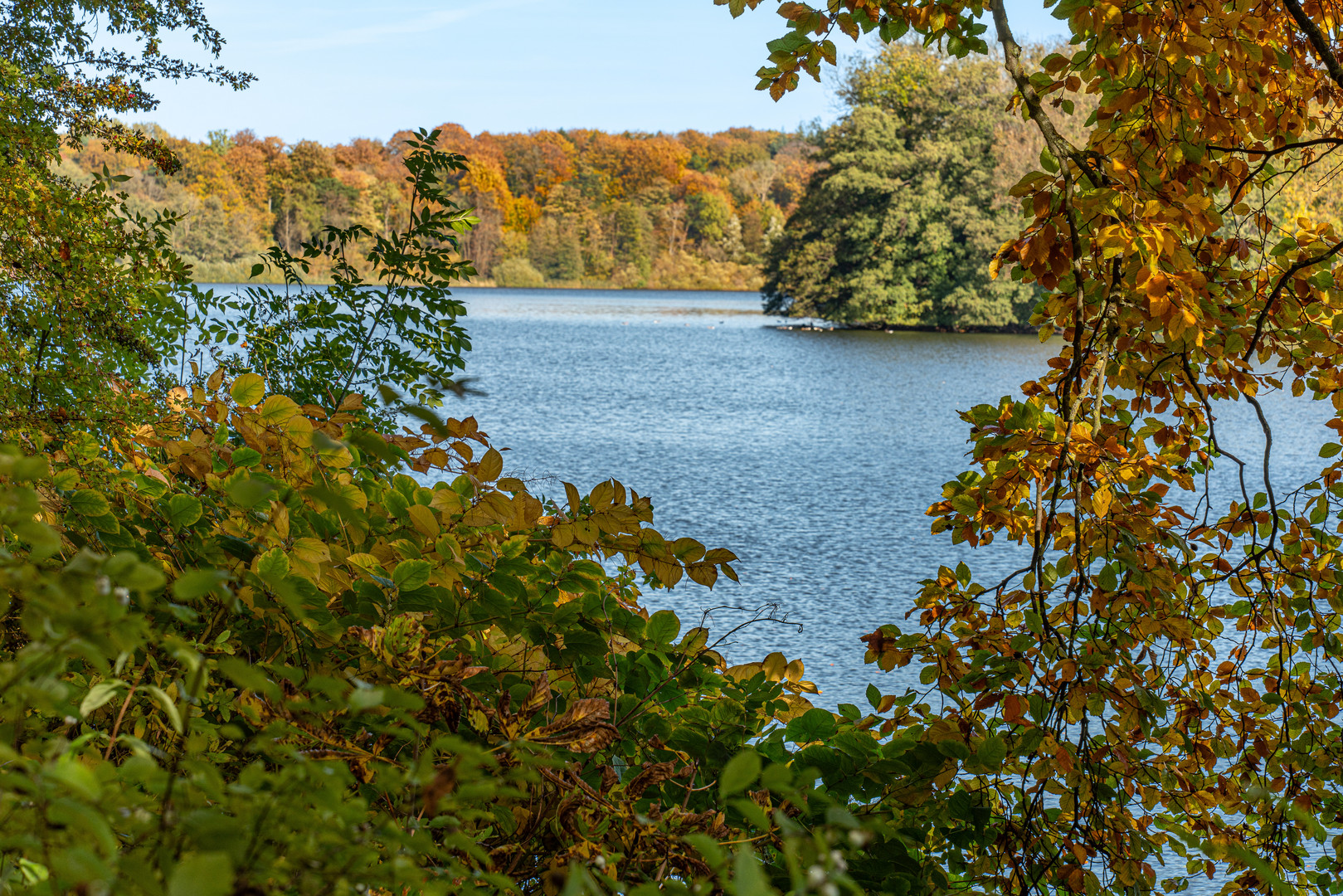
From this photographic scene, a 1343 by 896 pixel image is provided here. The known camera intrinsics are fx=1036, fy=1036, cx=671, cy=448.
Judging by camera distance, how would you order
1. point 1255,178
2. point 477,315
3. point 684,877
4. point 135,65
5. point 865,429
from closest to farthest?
point 684,877
point 1255,178
point 135,65
point 865,429
point 477,315

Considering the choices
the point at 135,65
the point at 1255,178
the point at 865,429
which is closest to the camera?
the point at 1255,178

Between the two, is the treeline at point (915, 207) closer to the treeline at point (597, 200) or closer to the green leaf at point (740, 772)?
the treeline at point (597, 200)

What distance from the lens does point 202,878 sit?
0.61 metres

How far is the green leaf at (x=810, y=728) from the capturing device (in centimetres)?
196

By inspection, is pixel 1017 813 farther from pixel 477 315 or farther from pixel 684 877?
pixel 477 315

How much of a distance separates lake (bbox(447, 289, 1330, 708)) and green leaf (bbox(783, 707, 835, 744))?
104 cm

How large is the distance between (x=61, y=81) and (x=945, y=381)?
2153 centimetres

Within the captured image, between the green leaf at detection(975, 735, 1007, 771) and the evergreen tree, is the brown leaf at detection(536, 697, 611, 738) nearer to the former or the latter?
the green leaf at detection(975, 735, 1007, 771)

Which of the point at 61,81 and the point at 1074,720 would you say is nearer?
the point at 1074,720

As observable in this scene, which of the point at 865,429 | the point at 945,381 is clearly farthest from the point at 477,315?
the point at 865,429

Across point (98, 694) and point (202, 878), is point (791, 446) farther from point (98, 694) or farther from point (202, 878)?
point (202, 878)

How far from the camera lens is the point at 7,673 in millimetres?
731

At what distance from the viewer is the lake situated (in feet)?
27.4

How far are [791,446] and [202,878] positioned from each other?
1588 cm
